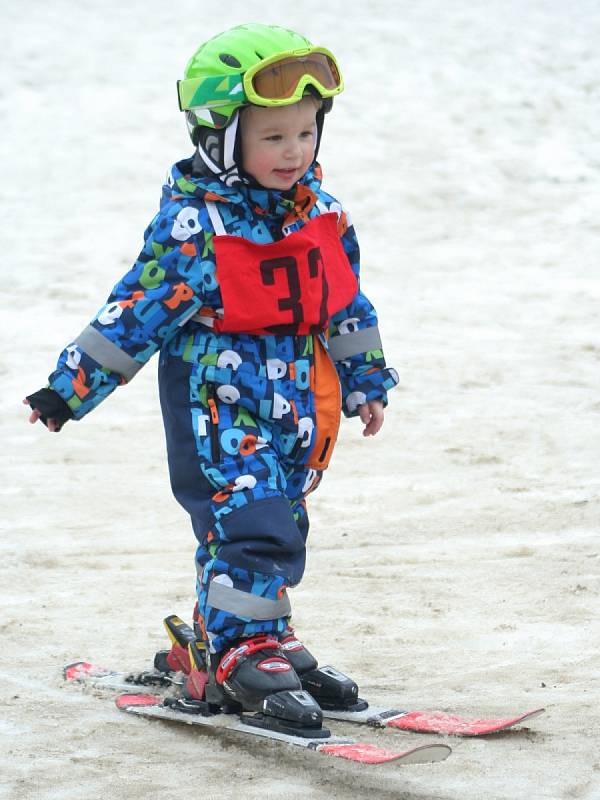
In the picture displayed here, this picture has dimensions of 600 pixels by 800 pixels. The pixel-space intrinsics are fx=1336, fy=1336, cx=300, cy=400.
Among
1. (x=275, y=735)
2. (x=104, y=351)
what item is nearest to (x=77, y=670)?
(x=275, y=735)

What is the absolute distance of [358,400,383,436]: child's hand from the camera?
382cm

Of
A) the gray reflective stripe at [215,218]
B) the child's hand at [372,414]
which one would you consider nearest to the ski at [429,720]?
the child's hand at [372,414]

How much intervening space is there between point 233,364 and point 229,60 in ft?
2.51

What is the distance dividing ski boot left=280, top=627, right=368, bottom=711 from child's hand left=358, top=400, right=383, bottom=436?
628mm

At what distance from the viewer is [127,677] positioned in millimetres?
3908

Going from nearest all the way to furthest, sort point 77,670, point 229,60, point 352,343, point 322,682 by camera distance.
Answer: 1. point 229,60
2. point 322,682
3. point 352,343
4. point 77,670

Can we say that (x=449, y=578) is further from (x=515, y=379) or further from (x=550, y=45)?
Result: (x=550, y=45)

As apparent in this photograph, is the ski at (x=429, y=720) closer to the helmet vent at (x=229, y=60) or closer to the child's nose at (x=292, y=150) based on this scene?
the child's nose at (x=292, y=150)

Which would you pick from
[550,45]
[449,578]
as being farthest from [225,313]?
[550,45]

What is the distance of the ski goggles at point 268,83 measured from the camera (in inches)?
130

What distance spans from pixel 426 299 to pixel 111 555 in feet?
13.4

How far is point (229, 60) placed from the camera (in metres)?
3.37

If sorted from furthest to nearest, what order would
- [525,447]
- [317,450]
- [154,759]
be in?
[525,447]
[317,450]
[154,759]

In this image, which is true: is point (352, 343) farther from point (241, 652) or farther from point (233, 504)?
point (241, 652)
